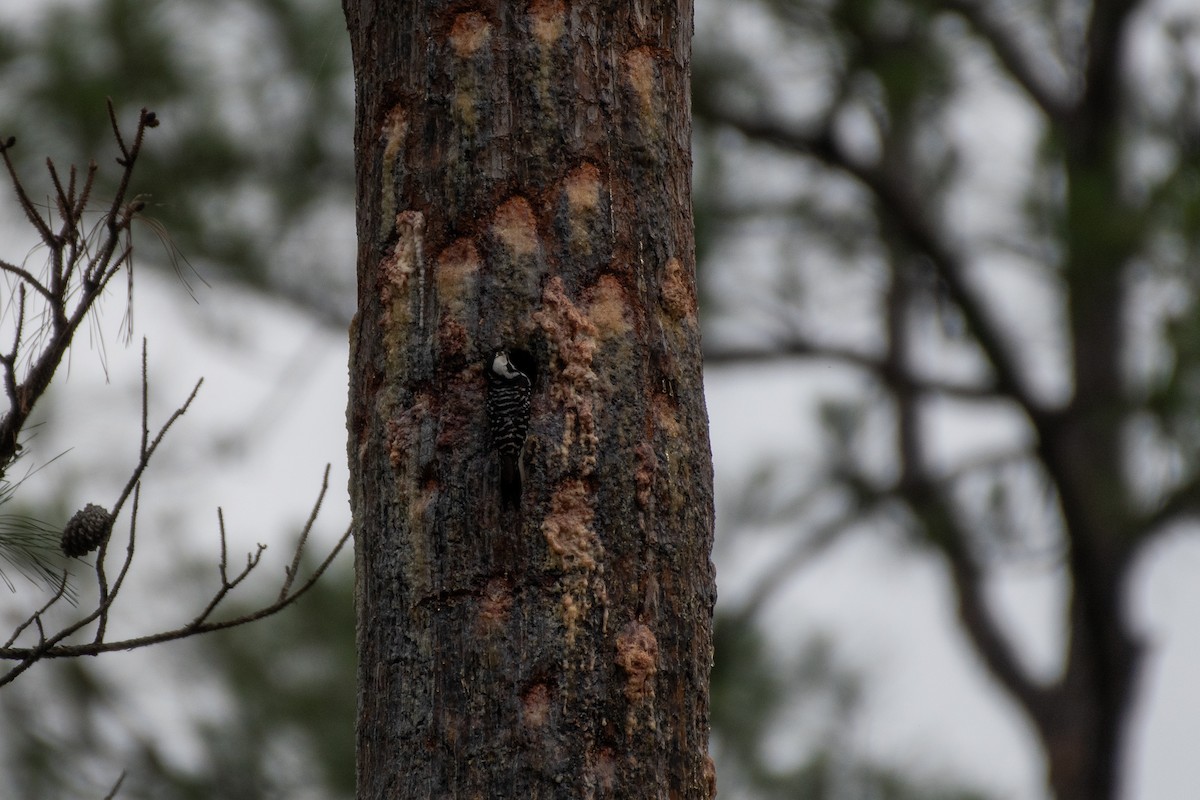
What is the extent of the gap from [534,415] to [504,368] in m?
0.05

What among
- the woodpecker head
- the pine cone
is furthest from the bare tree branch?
the pine cone

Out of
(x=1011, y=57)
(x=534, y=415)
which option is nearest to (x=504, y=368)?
(x=534, y=415)

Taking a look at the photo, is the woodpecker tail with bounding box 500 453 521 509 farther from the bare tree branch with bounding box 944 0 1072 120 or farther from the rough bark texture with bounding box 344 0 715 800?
the bare tree branch with bounding box 944 0 1072 120

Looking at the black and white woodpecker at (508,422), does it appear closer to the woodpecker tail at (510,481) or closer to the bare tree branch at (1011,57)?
the woodpecker tail at (510,481)

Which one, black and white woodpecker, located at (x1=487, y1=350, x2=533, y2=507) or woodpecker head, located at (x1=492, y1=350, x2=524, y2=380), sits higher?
woodpecker head, located at (x1=492, y1=350, x2=524, y2=380)

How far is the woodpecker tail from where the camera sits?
4.10 ft

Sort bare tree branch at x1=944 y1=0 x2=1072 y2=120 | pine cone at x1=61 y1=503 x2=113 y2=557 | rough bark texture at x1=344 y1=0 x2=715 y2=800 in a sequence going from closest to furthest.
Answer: rough bark texture at x1=344 y1=0 x2=715 y2=800
pine cone at x1=61 y1=503 x2=113 y2=557
bare tree branch at x1=944 y1=0 x2=1072 y2=120

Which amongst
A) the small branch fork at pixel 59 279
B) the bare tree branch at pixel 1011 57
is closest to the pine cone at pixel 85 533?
the small branch fork at pixel 59 279

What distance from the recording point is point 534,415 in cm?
127

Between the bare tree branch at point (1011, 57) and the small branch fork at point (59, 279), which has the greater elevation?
the bare tree branch at point (1011, 57)

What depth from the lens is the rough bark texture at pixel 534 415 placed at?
1.21 m

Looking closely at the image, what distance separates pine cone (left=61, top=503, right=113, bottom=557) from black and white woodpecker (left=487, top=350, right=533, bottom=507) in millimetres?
449

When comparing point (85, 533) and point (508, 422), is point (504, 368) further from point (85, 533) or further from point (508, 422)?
point (85, 533)

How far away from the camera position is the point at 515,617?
48.1 inches
